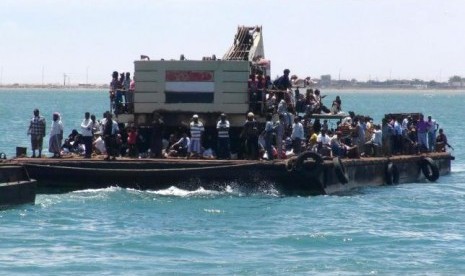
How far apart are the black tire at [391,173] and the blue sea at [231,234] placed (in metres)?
2.16

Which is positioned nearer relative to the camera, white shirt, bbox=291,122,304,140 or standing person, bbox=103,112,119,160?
standing person, bbox=103,112,119,160

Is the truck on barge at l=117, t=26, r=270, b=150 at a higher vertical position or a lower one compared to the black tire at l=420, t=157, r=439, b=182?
higher

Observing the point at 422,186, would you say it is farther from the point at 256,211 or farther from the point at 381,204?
the point at 256,211

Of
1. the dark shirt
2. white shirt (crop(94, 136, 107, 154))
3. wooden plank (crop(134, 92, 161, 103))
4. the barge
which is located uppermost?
the dark shirt

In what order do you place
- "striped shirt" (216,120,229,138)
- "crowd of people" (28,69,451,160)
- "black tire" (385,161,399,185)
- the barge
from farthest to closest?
"black tire" (385,161,399,185) → "crowd of people" (28,69,451,160) → "striped shirt" (216,120,229,138) → the barge

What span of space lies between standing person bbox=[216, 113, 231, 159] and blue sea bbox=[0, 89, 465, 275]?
4.86 ft

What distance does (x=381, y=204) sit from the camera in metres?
35.0

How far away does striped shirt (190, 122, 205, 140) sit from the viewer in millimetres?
34406

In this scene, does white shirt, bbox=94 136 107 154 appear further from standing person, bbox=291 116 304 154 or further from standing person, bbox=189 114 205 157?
standing person, bbox=291 116 304 154

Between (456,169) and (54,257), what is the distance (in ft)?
92.1

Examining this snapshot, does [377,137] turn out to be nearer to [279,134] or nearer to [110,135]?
[279,134]

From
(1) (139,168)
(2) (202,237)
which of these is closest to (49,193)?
(1) (139,168)

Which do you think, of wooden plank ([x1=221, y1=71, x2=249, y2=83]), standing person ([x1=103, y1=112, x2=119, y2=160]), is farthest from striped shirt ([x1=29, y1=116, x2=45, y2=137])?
wooden plank ([x1=221, y1=71, x2=249, y2=83])

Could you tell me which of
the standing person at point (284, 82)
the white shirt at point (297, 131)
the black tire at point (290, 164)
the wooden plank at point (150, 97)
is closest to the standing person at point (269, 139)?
the black tire at point (290, 164)
